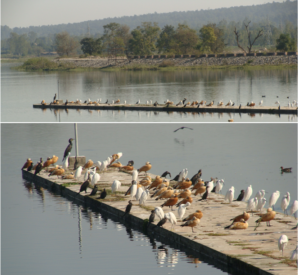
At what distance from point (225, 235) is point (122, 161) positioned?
656 inches

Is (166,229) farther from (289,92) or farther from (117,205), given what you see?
(289,92)

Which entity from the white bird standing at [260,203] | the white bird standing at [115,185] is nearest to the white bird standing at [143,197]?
the white bird standing at [115,185]

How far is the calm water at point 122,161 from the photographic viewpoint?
381 inches

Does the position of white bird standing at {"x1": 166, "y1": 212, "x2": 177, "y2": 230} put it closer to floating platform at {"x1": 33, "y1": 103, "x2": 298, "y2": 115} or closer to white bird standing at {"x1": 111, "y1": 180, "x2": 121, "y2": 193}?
white bird standing at {"x1": 111, "y1": 180, "x2": 121, "y2": 193}

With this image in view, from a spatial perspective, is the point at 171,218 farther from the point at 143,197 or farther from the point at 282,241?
the point at 282,241

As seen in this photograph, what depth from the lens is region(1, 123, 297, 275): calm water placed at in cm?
968

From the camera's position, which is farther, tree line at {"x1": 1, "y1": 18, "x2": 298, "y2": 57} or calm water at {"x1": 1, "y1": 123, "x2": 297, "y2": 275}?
tree line at {"x1": 1, "y1": 18, "x2": 298, "y2": 57}

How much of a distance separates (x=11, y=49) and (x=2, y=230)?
117 m

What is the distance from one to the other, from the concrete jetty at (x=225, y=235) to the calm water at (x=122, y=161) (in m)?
0.29

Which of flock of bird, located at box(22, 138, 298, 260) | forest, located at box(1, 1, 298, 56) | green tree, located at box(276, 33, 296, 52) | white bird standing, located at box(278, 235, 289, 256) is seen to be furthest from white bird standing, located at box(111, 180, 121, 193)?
green tree, located at box(276, 33, 296, 52)

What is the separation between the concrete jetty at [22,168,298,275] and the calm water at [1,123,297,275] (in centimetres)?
29


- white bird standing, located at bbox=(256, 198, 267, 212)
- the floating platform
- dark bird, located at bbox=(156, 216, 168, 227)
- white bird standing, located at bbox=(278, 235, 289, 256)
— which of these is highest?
the floating platform

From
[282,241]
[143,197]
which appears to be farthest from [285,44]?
[282,241]

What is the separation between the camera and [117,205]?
13.3 meters
